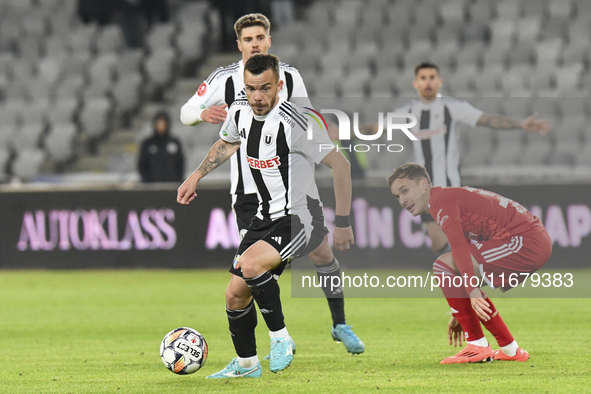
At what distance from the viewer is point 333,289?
554cm

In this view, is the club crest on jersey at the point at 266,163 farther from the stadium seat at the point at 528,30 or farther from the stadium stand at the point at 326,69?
the stadium seat at the point at 528,30

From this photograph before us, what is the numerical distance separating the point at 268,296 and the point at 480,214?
1.31 m

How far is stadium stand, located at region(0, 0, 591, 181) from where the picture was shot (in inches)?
527

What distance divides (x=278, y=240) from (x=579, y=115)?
987 cm

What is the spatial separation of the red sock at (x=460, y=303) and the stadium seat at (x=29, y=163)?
1073 cm

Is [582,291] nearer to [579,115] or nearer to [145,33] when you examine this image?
[579,115]

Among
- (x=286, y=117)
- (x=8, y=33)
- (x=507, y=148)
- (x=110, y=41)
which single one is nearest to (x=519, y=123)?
(x=286, y=117)

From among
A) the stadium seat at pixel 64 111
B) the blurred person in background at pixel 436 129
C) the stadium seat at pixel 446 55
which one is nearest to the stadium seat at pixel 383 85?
the stadium seat at pixel 446 55

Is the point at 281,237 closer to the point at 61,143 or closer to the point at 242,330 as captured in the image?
the point at 242,330

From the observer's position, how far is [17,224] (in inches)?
438

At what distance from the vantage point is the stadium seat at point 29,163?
47.0 feet

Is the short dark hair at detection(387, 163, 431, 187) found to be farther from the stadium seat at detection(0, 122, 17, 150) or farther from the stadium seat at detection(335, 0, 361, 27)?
the stadium seat at detection(0, 122, 17, 150)

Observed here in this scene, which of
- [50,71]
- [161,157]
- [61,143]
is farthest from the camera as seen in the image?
[50,71]

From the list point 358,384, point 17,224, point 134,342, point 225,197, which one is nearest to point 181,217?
point 225,197
